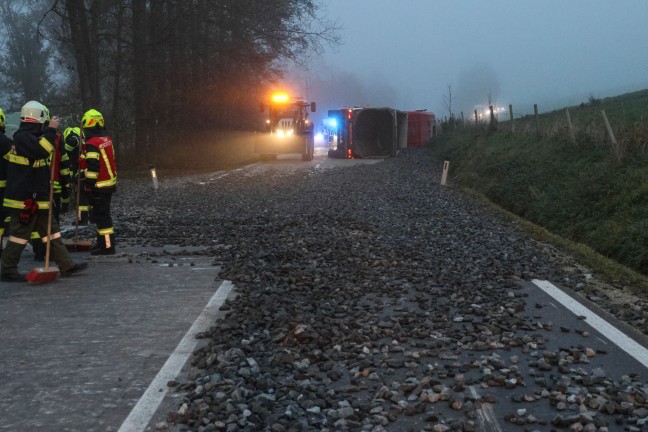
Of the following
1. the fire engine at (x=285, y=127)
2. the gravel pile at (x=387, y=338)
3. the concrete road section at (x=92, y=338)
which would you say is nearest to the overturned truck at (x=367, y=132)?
the fire engine at (x=285, y=127)

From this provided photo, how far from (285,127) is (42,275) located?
29229 mm

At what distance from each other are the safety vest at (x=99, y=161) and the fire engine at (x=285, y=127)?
2671 centimetres

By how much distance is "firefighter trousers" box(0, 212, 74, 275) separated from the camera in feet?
28.7

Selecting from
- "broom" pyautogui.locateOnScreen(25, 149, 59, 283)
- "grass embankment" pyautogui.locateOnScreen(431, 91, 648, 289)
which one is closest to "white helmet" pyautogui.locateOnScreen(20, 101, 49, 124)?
"broom" pyautogui.locateOnScreen(25, 149, 59, 283)

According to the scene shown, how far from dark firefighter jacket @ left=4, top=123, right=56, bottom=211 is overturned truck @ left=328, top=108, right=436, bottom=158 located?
31.6 m

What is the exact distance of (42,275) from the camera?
8609 millimetres

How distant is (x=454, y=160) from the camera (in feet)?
108

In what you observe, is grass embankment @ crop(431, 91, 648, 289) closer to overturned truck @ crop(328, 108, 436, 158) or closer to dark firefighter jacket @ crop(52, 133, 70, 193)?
dark firefighter jacket @ crop(52, 133, 70, 193)

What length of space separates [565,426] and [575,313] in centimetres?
294

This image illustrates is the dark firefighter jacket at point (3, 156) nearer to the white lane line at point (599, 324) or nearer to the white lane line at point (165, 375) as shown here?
the white lane line at point (165, 375)

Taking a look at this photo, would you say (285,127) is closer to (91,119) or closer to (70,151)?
(70,151)

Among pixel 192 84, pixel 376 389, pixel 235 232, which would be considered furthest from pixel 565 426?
pixel 192 84

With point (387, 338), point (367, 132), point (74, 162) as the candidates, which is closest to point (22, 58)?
point (367, 132)

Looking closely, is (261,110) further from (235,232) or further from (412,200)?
(235,232)
